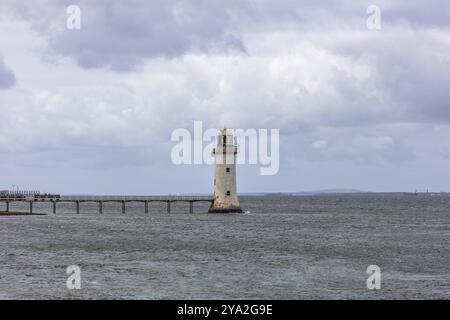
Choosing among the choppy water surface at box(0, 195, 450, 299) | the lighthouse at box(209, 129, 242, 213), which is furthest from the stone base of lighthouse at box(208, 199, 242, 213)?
the choppy water surface at box(0, 195, 450, 299)

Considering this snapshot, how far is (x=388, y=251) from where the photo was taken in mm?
55344

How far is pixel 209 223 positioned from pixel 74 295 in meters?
53.0

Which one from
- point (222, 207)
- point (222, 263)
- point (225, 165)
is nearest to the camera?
point (222, 263)

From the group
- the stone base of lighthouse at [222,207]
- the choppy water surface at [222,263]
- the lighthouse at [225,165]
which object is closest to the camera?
the choppy water surface at [222,263]

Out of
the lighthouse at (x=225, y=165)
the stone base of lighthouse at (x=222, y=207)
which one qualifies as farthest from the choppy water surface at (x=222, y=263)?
the stone base of lighthouse at (x=222, y=207)

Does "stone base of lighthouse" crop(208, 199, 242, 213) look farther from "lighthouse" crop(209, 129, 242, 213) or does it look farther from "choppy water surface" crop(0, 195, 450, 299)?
"choppy water surface" crop(0, 195, 450, 299)

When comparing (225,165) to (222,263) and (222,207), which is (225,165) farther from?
(222,263)

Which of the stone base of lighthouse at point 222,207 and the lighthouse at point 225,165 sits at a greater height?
the lighthouse at point 225,165

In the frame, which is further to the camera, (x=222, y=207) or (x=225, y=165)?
(x=222, y=207)

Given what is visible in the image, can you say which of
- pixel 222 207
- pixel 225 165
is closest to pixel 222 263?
pixel 225 165

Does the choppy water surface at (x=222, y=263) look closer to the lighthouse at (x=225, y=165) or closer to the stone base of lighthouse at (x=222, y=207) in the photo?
the lighthouse at (x=225, y=165)

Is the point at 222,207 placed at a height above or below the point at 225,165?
below
